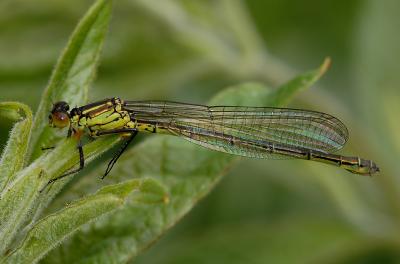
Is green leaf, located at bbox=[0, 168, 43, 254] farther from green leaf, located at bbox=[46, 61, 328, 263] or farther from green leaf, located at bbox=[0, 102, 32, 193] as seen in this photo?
green leaf, located at bbox=[46, 61, 328, 263]

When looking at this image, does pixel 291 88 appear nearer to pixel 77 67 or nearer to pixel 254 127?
pixel 77 67

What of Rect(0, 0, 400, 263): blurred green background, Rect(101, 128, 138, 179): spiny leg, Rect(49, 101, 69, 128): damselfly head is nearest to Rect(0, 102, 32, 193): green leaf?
→ Rect(49, 101, 69, 128): damselfly head

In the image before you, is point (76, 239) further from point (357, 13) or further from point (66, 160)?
point (357, 13)

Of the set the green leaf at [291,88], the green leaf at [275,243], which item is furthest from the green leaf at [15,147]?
the green leaf at [275,243]

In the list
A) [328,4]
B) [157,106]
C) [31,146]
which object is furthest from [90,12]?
[328,4]

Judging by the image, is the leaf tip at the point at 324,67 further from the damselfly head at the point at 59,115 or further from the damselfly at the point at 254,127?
the damselfly head at the point at 59,115
